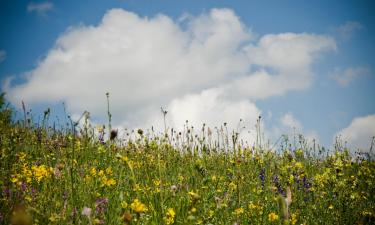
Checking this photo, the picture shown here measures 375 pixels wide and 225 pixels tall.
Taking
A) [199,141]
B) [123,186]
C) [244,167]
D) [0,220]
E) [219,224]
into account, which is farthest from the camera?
[199,141]

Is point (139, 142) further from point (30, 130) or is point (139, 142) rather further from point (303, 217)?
point (303, 217)

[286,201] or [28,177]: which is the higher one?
[28,177]

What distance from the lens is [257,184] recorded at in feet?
14.7

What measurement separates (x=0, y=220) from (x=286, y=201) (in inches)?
84.1

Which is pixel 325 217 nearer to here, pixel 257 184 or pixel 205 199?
pixel 257 184

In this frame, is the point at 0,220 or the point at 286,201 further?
the point at 0,220

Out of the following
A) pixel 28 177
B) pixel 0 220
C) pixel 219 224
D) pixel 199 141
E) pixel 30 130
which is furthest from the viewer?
pixel 30 130

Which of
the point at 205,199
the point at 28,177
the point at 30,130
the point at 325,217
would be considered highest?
the point at 30,130

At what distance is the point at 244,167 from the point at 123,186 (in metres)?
2.41

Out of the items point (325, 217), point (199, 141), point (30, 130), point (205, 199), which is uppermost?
point (30, 130)

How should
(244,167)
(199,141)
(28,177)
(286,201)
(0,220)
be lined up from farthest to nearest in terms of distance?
1. (199,141)
2. (244,167)
3. (28,177)
4. (0,220)
5. (286,201)

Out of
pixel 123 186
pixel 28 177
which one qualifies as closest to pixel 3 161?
pixel 28 177

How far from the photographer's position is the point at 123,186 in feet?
12.0

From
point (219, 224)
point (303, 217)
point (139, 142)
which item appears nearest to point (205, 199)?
point (219, 224)
